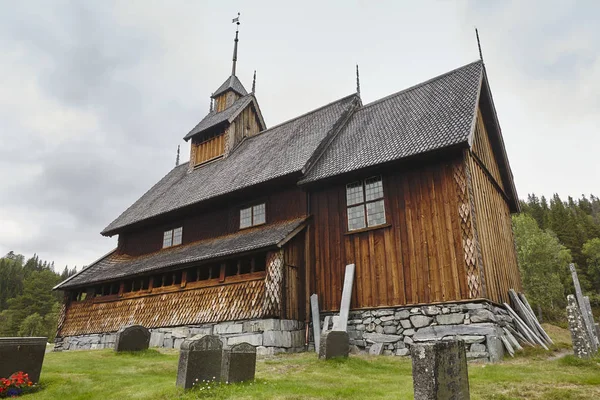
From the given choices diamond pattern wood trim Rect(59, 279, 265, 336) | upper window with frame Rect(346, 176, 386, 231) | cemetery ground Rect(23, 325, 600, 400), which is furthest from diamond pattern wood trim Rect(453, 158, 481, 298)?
diamond pattern wood trim Rect(59, 279, 265, 336)

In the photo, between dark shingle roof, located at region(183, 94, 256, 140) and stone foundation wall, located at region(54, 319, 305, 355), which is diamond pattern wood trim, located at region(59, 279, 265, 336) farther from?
dark shingle roof, located at region(183, 94, 256, 140)

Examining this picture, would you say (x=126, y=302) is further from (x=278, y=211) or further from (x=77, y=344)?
(x=278, y=211)

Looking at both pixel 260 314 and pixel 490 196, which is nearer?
pixel 260 314

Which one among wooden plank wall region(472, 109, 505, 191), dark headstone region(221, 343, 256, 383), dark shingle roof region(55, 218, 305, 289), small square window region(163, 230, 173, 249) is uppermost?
wooden plank wall region(472, 109, 505, 191)

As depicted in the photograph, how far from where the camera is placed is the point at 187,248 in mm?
19188

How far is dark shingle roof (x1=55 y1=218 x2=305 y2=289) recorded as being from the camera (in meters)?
15.1

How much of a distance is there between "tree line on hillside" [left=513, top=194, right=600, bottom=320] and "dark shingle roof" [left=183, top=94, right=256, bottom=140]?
24.4m

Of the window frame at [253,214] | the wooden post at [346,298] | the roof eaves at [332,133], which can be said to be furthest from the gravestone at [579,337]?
the window frame at [253,214]

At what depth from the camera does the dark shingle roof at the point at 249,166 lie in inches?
699

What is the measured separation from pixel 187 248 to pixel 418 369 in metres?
15.4

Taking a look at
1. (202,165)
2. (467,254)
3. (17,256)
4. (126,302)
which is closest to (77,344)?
(126,302)

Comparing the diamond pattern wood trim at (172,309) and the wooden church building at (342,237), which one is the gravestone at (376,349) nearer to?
the wooden church building at (342,237)

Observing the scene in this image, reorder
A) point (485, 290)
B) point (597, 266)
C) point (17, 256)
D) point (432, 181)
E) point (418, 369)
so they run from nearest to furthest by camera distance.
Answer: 1. point (418, 369)
2. point (485, 290)
3. point (432, 181)
4. point (597, 266)
5. point (17, 256)

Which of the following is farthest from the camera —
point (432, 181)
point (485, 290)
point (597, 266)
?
point (597, 266)
